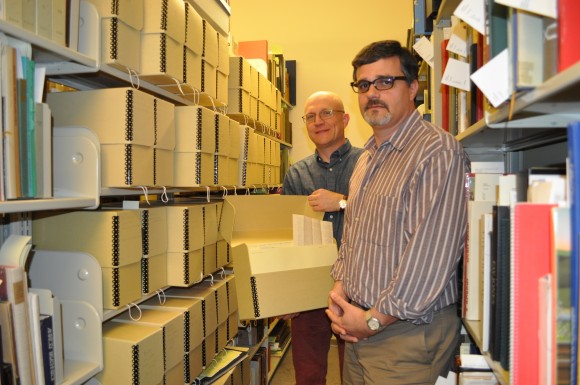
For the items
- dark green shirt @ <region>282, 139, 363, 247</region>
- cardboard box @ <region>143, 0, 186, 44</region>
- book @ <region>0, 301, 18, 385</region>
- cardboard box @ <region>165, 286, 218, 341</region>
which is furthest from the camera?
dark green shirt @ <region>282, 139, 363, 247</region>

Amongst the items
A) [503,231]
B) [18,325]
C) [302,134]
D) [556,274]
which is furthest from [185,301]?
[302,134]

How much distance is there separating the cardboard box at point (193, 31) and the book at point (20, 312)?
39.1 inches

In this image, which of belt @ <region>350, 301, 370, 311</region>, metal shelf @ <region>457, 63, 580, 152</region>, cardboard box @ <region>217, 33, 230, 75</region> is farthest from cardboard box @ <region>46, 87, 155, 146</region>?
metal shelf @ <region>457, 63, 580, 152</region>

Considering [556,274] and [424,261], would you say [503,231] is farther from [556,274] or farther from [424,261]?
[424,261]

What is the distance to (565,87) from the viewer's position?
471 millimetres

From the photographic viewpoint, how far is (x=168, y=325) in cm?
141

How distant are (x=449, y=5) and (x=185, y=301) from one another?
55.4 inches

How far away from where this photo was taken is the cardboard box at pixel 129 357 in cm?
122

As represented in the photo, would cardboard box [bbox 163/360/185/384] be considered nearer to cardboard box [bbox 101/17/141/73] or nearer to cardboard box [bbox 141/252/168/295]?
cardboard box [bbox 141/252/168/295]

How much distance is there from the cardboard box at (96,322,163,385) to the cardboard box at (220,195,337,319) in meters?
0.31

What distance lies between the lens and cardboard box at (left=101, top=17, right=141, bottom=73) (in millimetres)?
1195

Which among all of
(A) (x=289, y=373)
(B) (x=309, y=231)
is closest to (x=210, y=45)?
(B) (x=309, y=231)

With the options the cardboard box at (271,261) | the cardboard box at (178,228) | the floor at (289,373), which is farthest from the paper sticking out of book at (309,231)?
the floor at (289,373)

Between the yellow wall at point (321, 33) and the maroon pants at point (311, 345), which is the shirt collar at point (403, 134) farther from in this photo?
the yellow wall at point (321, 33)
